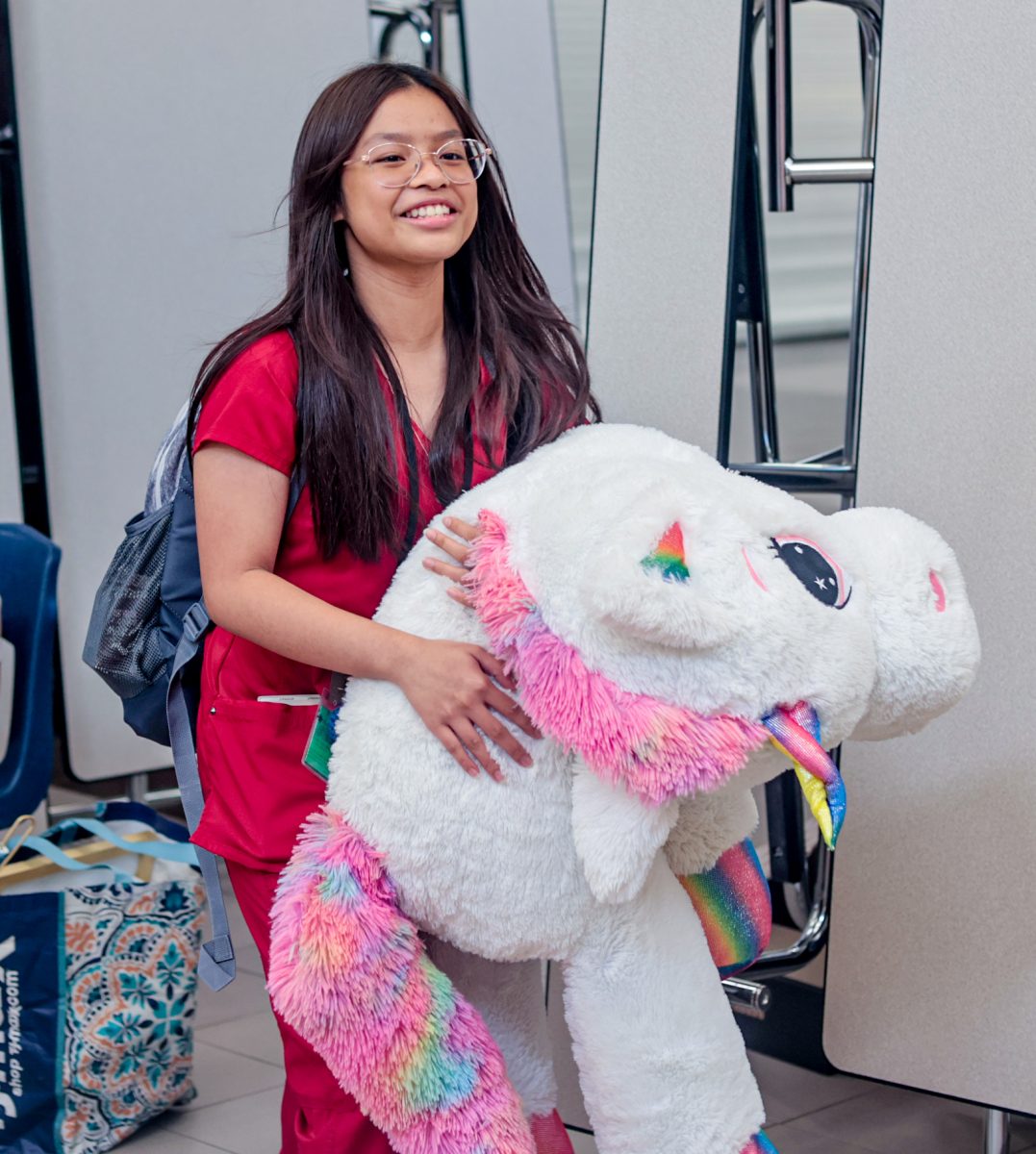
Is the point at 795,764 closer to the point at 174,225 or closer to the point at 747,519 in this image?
the point at 747,519

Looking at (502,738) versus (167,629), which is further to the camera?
(167,629)

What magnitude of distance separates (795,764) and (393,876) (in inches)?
14.1

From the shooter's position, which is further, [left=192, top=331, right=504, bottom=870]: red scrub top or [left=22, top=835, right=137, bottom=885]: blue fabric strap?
[left=22, top=835, right=137, bottom=885]: blue fabric strap

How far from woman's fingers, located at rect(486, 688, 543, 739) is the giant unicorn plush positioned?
3 centimetres

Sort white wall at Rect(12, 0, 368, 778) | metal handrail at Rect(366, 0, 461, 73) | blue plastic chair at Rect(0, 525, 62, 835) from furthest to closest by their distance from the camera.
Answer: metal handrail at Rect(366, 0, 461, 73) → white wall at Rect(12, 0, 368, 778) → blue plastic chair at Rect(0, 525, 62, 835)

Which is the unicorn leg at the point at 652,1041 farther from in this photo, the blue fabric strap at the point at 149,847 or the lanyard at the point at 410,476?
the blue fabric strap at the point at 149,847

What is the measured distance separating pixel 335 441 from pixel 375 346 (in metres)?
0.13

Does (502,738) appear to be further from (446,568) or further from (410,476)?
(410,476)

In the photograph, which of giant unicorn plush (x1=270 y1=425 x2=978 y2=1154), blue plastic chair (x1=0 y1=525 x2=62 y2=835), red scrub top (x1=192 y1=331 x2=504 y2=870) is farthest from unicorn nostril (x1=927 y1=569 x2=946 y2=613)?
blue plastic chair (x1=0 y1=525 x2=62 y2=835)

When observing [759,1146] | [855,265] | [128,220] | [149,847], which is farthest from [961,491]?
[128,220]

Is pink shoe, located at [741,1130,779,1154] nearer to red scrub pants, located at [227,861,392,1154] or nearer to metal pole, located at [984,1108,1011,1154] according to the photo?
red scrub pants, located at [227,861,392,1154]

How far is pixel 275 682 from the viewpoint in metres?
1.43

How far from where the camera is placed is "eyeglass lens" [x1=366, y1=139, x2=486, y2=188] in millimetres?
1401

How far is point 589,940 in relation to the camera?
1.27 meters
